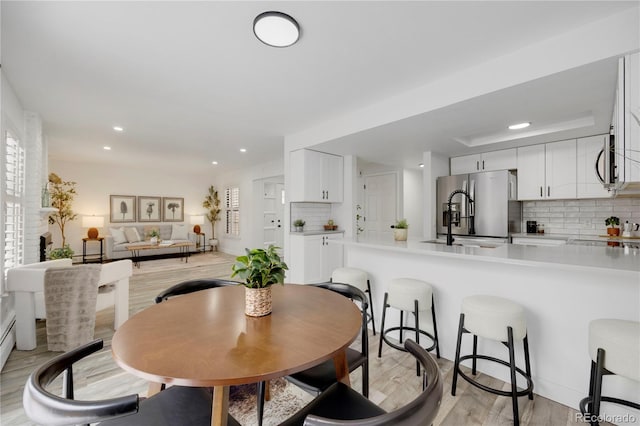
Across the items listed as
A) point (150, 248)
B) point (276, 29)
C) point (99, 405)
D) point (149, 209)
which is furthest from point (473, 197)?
point (149, 209)

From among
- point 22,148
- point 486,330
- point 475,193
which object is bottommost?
point 486,330

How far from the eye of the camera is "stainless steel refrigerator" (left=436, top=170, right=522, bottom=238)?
386 cm

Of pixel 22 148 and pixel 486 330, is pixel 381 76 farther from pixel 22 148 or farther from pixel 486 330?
pixel 22 148

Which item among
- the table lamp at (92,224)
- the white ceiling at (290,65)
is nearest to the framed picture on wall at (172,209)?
the table lamp at (92,224)

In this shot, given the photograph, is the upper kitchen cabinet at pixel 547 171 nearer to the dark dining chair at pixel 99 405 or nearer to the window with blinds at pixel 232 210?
the dark dining chair at pixel 99 405

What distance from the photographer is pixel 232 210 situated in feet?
27.9

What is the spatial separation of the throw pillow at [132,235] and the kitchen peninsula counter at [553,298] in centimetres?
740

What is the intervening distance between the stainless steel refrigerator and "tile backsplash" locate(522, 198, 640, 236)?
0.76ft

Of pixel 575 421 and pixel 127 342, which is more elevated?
pixel 127 342

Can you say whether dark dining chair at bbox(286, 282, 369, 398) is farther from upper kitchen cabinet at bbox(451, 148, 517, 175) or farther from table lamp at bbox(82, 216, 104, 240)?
table lamp at bbox(82, 216, 104, 240)

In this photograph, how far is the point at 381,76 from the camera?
2.57m

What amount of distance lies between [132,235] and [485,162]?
8.22m

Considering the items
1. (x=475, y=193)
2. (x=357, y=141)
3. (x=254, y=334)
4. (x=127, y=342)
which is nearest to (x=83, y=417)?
(x=127, y=342)

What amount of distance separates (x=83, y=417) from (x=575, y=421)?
246cm
